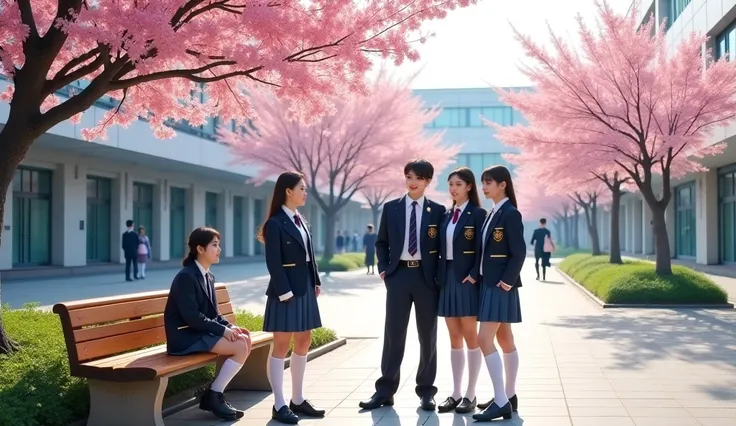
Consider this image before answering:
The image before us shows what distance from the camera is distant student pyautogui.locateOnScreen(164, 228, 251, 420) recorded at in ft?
21.1

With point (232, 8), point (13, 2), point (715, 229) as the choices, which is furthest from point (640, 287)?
point (715, 229)

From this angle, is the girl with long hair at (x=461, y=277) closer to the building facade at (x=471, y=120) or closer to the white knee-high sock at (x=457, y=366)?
the white knee-high sock at (x=457, y=366)

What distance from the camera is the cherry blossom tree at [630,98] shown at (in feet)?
58.4

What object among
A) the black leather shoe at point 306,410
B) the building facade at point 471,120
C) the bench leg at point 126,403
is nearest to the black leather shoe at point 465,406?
the black leather shoe at point 306,410

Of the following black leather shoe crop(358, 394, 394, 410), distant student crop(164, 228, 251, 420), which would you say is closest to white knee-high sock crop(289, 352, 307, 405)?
distant student crop(164, 228, 251, 420)

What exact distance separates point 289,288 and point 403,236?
100 centimetres

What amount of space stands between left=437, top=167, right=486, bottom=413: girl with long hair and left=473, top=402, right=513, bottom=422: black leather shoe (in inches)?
14.2

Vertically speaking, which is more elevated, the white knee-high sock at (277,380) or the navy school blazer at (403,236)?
the navy school blazer at (403,236)

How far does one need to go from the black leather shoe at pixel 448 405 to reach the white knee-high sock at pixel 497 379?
46cm

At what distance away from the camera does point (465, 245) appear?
6.62 meters

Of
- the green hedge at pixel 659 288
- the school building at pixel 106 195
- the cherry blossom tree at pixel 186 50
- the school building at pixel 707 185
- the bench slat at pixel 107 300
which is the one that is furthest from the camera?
the school building at pixel 106 195

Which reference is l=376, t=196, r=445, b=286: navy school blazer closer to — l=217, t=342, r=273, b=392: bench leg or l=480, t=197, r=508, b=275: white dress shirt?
l=480, t=197, r=508, b=275: white dress shirt

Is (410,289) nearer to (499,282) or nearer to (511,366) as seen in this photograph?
(499,282)

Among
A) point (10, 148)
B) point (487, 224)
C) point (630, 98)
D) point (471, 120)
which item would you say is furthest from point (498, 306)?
point (471, 120)
